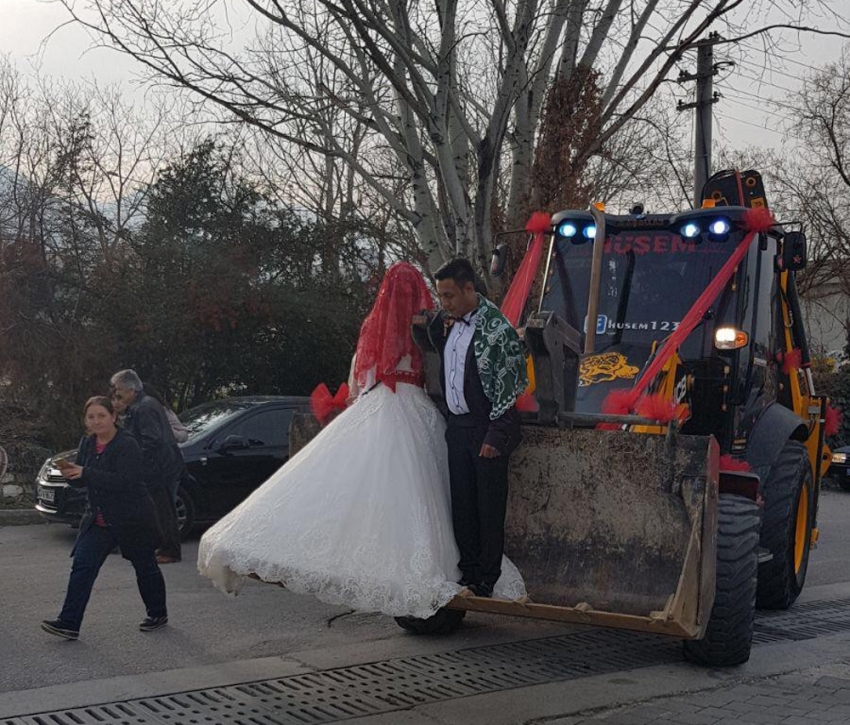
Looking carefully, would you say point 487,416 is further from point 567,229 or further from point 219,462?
point 219,462

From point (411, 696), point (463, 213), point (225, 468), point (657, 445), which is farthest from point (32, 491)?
point (657, 445)

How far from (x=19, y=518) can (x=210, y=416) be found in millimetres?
2441

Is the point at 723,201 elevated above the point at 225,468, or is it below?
above

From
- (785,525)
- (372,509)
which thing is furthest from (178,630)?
(785,525)

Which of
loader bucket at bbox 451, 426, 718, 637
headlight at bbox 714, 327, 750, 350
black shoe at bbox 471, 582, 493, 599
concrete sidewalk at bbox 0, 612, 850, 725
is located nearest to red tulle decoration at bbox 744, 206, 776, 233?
headlight at bbox 714, 327, 750, 350

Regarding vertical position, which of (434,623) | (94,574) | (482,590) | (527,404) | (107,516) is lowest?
(434,623)

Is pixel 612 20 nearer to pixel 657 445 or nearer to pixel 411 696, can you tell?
pixel 657 445

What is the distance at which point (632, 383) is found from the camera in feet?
24.7

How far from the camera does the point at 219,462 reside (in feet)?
38.1

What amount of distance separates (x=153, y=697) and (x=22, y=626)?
1.96 metres

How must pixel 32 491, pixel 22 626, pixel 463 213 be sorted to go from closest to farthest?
pixel 22 626, pixel 463 213, pixel 32 491

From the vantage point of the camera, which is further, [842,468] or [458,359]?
[842,468]

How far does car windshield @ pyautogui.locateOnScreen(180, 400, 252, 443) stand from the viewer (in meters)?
12.0

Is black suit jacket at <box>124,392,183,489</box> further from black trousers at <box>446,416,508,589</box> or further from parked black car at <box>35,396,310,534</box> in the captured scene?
black trousers at <box>446,416,508,589</box>
